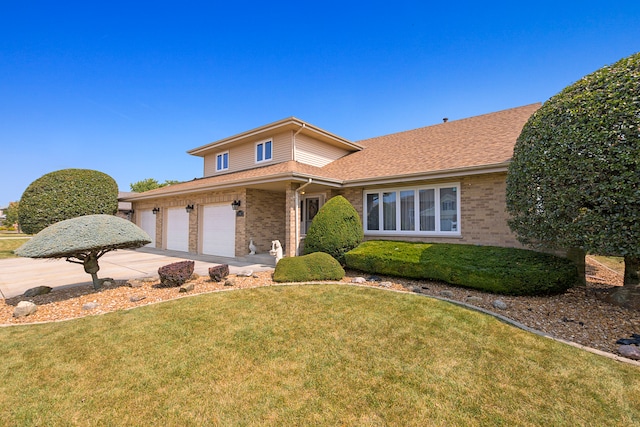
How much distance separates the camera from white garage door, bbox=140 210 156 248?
56.3 ft

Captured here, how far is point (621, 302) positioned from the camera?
17.6ft

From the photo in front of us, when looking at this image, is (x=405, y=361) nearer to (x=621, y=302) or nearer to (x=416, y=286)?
(x=416, y=286)

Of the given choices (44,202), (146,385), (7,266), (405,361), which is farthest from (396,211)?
(44,202)

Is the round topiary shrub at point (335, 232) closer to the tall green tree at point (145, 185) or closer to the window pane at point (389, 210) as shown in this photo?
the window pane at point (389, 210)

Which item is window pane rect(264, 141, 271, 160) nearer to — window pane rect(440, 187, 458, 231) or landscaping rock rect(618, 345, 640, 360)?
window pane rect(440, 187, 458, 231)

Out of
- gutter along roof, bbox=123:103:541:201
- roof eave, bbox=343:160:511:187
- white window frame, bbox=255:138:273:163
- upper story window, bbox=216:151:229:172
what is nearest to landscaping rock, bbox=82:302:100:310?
gutter along roof, bbox=123:103:541:201

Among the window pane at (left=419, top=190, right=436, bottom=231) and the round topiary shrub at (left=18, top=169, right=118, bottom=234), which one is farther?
the round topiary shrub at (left=18, top=169, right=118, bottom=234)

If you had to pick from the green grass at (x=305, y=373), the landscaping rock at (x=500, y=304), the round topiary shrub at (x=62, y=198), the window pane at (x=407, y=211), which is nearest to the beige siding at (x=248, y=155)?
the window pane at (x=407, y=211)

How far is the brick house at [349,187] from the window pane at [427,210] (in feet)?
0.11

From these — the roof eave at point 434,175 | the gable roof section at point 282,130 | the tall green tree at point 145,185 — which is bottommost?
the roof eave at point 434,175

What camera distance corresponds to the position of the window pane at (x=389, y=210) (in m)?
10.5

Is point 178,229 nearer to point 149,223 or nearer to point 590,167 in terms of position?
point 149,223

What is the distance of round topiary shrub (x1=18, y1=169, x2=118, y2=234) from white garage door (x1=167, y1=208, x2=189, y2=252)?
6.53 m

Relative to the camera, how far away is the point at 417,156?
36.3 feet
